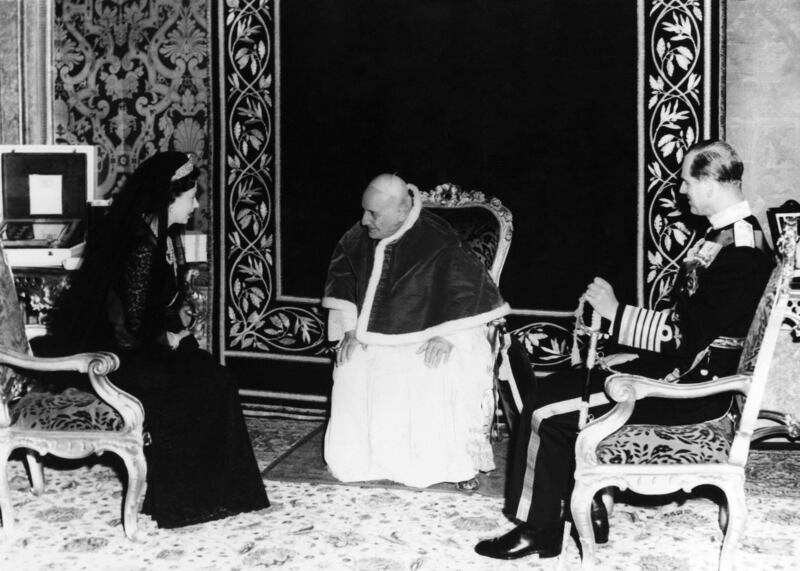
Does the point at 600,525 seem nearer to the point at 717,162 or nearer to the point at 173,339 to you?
the point at 717,162

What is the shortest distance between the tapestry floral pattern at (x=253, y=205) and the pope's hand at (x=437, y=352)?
149cm

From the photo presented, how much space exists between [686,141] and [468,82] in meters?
1.17

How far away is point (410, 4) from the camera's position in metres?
5.08

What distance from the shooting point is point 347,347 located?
167 inches

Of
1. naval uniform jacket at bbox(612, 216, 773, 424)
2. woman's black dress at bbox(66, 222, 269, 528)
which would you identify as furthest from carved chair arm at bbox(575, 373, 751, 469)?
woman's black dress at bbox(66, 222, 269, 528)

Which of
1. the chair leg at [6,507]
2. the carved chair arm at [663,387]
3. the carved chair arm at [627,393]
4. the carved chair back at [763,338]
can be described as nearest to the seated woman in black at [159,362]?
the chair leg at [6,507]

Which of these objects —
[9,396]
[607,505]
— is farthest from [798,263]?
[9,396]

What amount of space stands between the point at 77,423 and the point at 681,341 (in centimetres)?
217

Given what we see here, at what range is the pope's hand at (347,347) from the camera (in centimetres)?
423

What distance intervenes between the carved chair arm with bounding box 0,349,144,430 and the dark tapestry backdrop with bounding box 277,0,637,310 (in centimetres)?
212

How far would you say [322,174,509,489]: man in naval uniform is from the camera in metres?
4.12

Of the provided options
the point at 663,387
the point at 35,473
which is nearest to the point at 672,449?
the point at 663,387

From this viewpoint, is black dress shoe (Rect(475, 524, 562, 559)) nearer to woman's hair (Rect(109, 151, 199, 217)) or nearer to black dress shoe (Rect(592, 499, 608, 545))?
black dress shoe (Rect(592, 499, 608, 545))

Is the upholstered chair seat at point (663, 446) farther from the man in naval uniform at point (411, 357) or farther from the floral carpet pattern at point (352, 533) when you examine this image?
the man in naval uniform at point (411, 357)
